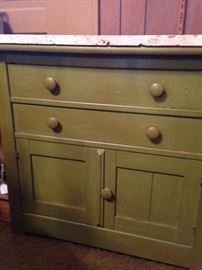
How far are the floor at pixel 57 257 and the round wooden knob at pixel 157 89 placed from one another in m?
0.70

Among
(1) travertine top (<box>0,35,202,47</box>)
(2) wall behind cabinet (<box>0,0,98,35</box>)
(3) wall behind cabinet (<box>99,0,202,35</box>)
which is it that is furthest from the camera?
(2) wall behind cabinet (<box>0,0,98,35</box>)

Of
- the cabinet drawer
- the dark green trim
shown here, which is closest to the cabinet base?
the cabinet drawer

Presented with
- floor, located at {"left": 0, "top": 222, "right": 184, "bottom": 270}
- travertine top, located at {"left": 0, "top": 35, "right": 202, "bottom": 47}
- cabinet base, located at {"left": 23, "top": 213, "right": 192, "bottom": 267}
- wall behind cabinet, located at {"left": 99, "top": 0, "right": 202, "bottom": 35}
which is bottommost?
floor, located at {"left": 0, "top": 222, "right": 184, "bottom": 270}

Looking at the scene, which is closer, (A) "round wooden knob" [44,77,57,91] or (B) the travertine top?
(B) the travertine top

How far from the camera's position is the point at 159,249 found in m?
1.03

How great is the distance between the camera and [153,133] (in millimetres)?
873

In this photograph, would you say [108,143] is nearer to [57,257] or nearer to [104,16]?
[57,257]

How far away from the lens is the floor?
105 cm

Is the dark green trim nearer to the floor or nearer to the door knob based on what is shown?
the door knob

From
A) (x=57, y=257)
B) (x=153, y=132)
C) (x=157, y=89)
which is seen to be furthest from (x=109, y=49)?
(x=57, y=257)

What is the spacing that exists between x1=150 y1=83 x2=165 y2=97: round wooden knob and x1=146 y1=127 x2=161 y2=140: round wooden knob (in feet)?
0.38

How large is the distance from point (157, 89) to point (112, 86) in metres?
0.15

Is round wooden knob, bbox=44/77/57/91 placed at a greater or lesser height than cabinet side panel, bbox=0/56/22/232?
greater

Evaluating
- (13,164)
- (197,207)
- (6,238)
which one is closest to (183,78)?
(197,207)
